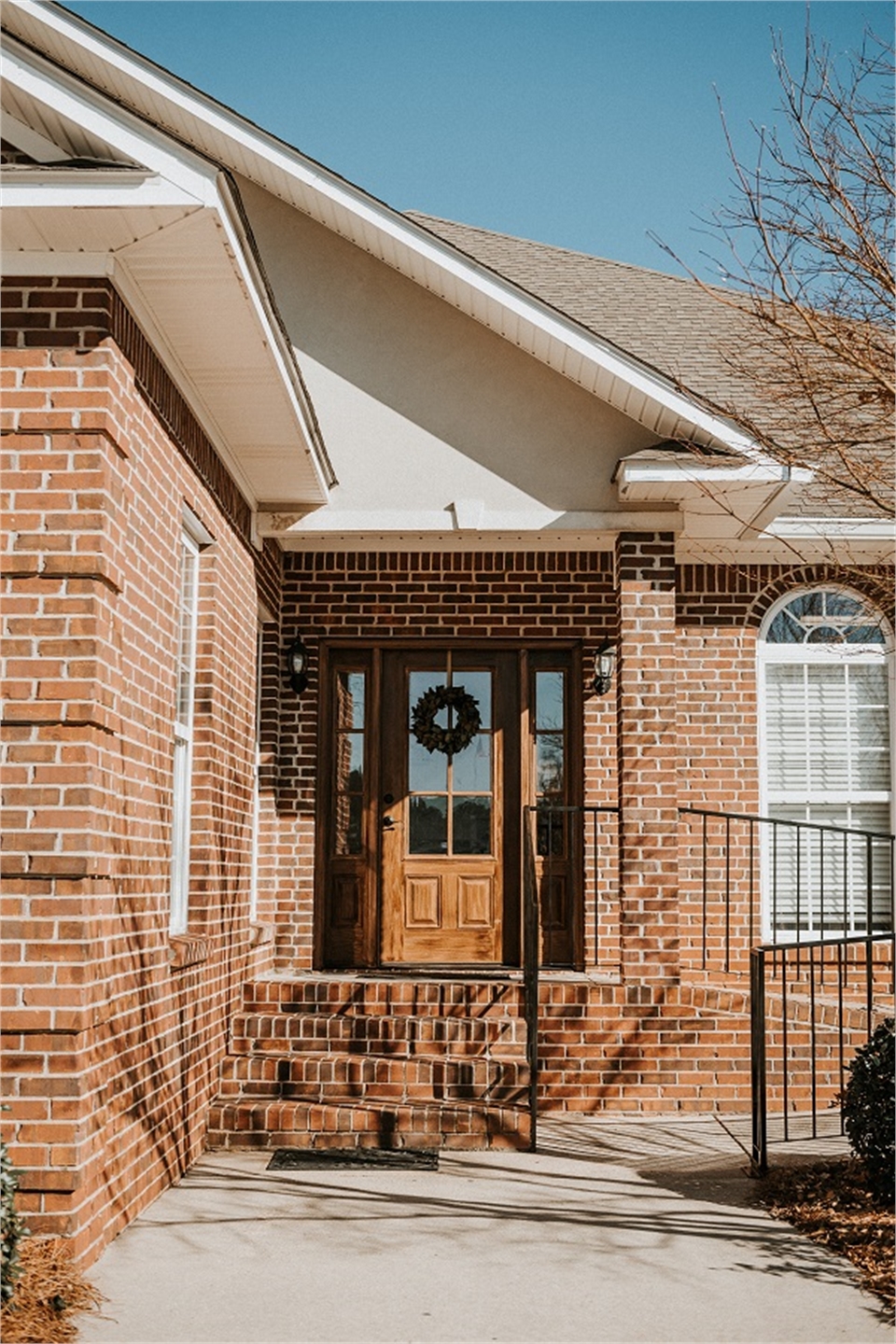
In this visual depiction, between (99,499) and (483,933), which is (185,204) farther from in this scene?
A: (483,933)

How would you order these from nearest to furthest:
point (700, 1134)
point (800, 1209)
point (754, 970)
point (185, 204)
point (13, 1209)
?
point (13, 1209)
point (185, 204)
point (800, 1209)
point (754, 970)
point (700, 1134)

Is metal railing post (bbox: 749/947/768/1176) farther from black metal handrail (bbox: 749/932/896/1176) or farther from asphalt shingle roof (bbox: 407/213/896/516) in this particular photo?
asphalt shingle roof (bbox: 407/213/896/516)

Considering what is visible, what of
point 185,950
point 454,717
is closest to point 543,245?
point 454,717

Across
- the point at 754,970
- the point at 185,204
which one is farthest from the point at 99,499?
the point at 754,970

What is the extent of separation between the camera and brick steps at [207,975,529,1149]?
722cm

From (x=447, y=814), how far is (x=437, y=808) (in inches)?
3.3

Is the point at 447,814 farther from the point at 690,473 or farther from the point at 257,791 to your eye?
the point at 690,473

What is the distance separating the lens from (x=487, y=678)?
33.4 ft

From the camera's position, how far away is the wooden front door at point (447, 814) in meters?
9.91

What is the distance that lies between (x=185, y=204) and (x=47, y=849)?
93.5 inches

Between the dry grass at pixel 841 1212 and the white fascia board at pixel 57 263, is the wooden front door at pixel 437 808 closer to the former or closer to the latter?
the dry grass at pixel 841 1212

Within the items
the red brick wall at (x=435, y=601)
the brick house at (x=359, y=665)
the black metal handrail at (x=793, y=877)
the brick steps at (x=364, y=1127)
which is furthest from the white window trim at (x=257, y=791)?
the black metal handrail at (x=793, y=877)

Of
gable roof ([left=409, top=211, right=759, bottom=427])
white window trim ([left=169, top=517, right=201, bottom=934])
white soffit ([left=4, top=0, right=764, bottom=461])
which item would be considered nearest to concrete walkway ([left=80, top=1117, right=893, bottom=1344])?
white window trim ([left=169, top=517, right=201, bottom=934])

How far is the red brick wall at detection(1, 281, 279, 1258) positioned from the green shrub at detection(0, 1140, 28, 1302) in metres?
0.68
